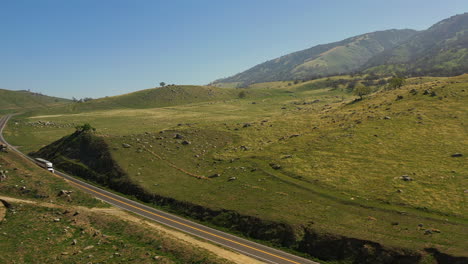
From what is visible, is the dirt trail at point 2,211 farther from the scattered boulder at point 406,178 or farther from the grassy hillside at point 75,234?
the scattered boulder at point 406,178

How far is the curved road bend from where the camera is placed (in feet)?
132

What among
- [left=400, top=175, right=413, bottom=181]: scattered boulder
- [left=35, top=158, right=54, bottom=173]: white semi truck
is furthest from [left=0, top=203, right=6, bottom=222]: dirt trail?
[left=400, top=175, right=413, bottom=181]: scattered boulder

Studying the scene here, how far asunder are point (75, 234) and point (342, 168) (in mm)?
54658

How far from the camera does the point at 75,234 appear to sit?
40500mm

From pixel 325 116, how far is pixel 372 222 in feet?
277

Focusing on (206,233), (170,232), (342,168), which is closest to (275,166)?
(342,168)

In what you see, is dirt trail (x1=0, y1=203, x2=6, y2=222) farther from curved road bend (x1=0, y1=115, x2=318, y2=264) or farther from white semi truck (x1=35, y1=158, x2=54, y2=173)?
white semi truck (x1=35, y1=158, x2=54, y2=173)

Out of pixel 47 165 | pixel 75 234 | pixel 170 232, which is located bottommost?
pixel 170 232

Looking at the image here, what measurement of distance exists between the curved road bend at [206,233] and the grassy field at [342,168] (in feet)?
→ 18.2

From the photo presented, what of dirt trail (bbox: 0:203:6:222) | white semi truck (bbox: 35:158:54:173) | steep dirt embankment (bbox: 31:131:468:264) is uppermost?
white semi truck (bbox: 35:158:54:173)

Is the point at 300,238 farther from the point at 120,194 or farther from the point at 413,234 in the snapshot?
the point at 120,194

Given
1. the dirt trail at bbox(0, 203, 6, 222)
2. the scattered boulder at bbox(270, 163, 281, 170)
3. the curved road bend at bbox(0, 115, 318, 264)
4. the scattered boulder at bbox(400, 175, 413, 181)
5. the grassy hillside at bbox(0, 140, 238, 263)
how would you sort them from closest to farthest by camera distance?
1. the grassy hillside at bbox(0, 140, 238, 263)
2. the curved road bend at bbox(0, 115, 318, 264)
3. the dirt trail at bbox(0, 203, 6, 222)
4. the scattered boulder at bbox(400, 175, 413, 181)
5. the scattered boulder at bbox(270, 163, 281, 170)

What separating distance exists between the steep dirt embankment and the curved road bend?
210 centimetres

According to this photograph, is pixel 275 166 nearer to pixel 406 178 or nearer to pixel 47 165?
pixel 406 178
